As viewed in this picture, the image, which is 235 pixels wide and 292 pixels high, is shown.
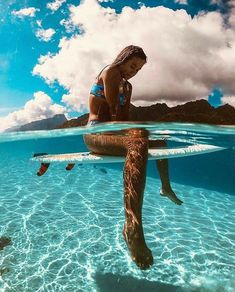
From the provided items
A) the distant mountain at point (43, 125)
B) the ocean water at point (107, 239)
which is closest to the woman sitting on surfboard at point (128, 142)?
the ocean water at point (107, 239)

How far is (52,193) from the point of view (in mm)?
16047

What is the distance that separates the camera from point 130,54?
3234 millimetres

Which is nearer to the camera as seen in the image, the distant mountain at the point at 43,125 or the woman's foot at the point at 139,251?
the woman's foot at the point at 139,251

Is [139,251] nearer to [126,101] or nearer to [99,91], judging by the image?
[126,101]

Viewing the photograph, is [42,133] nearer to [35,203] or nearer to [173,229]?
[35,203]

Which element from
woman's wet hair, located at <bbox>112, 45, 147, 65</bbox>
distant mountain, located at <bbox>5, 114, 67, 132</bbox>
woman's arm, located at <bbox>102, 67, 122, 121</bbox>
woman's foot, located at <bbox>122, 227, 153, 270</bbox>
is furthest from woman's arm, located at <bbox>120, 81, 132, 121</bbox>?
distant mountain, located at <bbox>5, 114, 67, 132</bbox>

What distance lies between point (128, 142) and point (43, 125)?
15.0 meters

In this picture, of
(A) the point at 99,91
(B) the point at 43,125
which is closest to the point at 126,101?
(A) the point at 99,91

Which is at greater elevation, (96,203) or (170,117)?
(170,117)

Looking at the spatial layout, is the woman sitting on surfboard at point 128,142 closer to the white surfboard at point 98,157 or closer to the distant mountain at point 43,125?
the white surfboard at point 98,157

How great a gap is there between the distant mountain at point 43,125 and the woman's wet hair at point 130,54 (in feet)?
40.4

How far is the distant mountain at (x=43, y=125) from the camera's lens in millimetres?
16172

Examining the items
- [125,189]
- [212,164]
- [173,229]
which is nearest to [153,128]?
[173,229]

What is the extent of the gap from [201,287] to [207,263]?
1.35m
